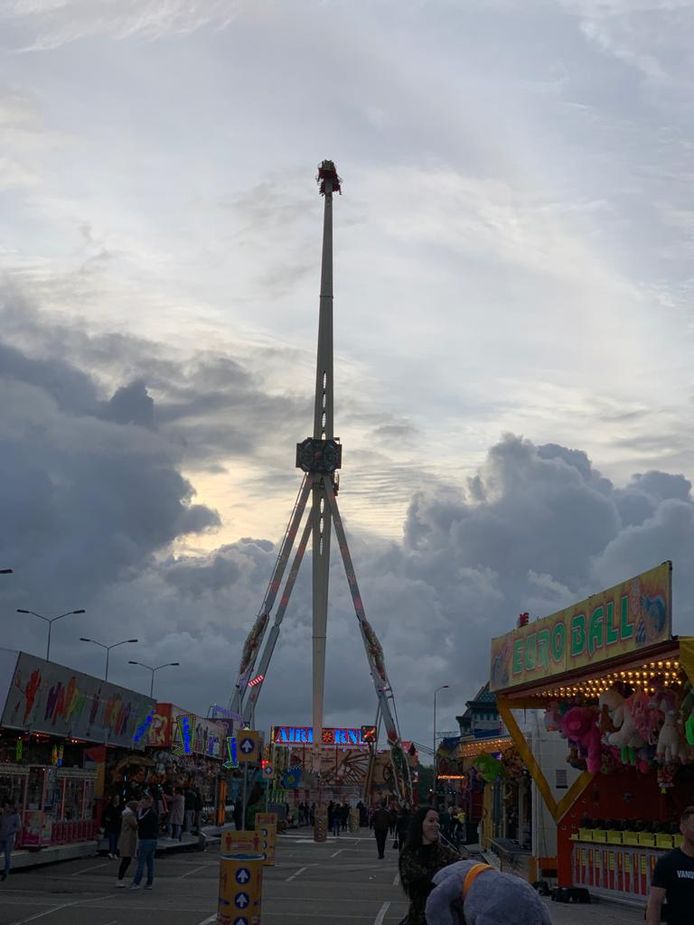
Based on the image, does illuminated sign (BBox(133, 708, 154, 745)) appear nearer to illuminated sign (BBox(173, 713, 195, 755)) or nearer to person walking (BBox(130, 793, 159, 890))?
illuminated sign (BBox(173, 713, 195, 755))

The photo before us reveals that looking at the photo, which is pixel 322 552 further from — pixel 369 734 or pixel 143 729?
pixel 143 729

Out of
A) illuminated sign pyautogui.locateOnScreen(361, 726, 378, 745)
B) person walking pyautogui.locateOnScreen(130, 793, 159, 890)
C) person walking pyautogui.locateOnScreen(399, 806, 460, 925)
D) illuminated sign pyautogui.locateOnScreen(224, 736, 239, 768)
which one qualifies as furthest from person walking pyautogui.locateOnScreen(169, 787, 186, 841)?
illuminated sign pyautogui.locateOnScreen(361, 726, 378, 745)

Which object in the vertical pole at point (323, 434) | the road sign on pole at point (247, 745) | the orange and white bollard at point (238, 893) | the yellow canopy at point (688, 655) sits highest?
the vertical pole at point (323, 434)

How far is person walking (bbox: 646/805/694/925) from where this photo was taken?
855 cm

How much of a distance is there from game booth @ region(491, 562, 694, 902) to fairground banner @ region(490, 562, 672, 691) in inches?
0.7

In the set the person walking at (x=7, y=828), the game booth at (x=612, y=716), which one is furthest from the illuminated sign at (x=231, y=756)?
the person walking at (x=7, y=828)

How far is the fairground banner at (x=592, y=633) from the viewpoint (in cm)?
1694

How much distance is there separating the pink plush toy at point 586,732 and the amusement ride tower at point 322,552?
5830 centimetres

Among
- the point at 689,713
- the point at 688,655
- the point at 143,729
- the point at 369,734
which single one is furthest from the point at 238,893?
the point at 369,734

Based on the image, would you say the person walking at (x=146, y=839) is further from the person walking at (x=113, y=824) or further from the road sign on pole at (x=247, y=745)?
the person walking at (x=113, y=824)

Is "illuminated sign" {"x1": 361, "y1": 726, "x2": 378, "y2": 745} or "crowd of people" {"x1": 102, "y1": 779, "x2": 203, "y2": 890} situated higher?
→ "illuminated sign" {"x1": 361, "y1": 726, "x2": 378, "y2": 745}

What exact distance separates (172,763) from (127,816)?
23312 millimetres

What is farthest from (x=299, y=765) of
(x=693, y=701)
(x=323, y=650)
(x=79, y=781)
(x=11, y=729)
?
(x=693, y=701)

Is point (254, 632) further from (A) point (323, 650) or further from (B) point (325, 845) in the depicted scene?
(B) point (325, 845)
